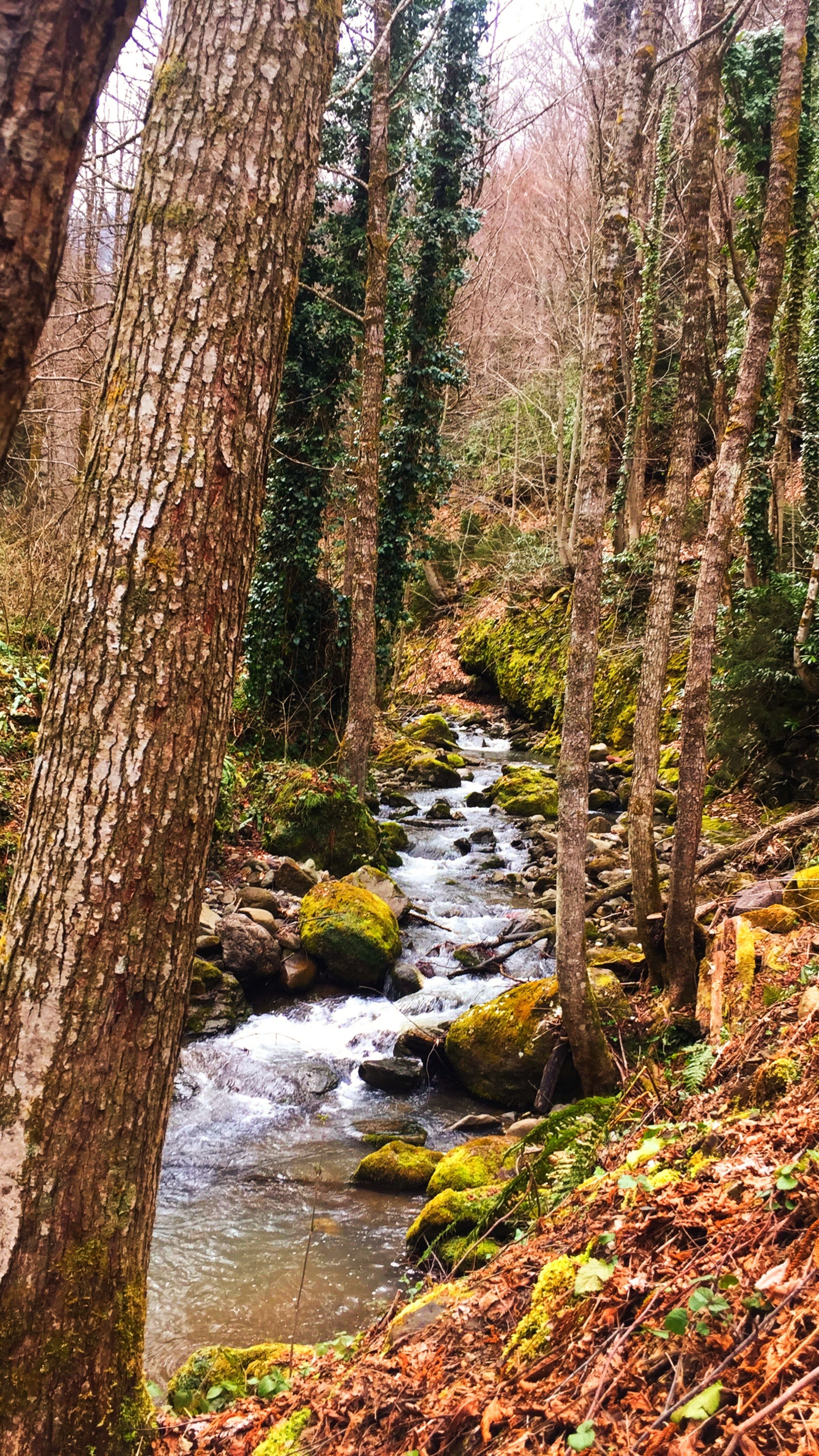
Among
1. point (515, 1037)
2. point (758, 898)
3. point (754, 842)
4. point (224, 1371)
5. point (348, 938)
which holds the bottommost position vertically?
point (224, 1371)

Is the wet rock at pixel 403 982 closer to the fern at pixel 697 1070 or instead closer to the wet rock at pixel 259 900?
the wet rock at pixel 259 900

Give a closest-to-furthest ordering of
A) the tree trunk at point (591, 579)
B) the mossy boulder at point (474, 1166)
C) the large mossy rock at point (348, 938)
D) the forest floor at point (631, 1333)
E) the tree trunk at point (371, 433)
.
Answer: the forest floor at point (631, 1333)
the mossy boulder at point (474, 1166)
the tree trunk at point (591, 579)
the large mossy rock at point (348, 938)
the tree trunk at point (371, 433)

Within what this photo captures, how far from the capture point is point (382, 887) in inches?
376

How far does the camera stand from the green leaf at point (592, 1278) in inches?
87.4

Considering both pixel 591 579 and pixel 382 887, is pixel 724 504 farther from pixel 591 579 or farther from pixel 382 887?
pixel 382 887

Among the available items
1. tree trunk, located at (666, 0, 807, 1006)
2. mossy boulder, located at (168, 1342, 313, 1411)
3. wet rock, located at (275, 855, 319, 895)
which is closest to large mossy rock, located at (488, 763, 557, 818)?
wet rock, located at (275, 855, 319, 895)

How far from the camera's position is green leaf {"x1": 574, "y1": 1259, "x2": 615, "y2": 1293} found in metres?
2.22

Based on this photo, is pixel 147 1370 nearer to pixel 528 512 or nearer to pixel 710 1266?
pixel 710 1266

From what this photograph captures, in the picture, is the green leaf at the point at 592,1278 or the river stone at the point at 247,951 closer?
the green leaf at the point at 592,1278

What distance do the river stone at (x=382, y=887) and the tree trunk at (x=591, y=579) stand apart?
3960mm

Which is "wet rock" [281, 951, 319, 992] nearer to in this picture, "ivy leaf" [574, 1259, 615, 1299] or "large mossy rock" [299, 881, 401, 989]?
"large mossy rock" [299, 881, 401, 989]

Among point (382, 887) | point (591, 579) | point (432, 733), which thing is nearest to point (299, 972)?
point (382, 887)

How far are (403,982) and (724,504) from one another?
205 inches

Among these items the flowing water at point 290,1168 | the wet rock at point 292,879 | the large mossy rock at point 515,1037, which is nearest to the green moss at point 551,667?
the wet rock at point 292,879
